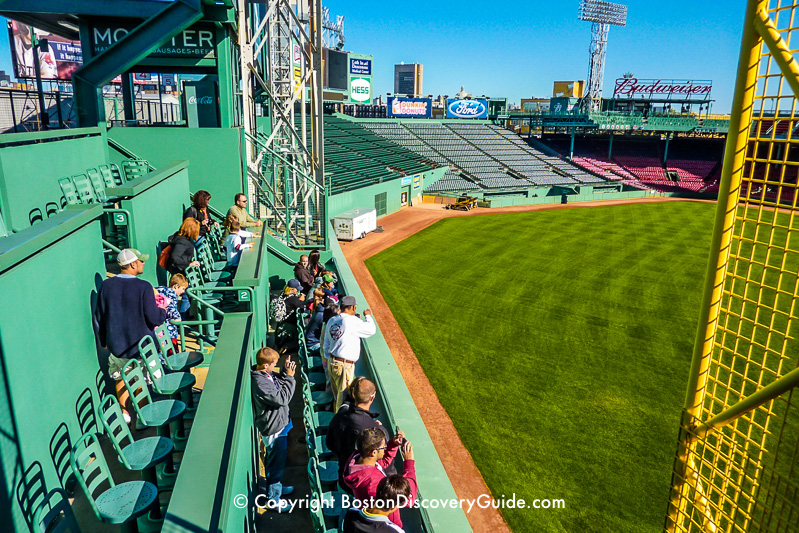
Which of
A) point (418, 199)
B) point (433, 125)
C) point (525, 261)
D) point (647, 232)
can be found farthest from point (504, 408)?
point (433, 125)

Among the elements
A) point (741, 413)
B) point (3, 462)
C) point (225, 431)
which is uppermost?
point (741, 413)

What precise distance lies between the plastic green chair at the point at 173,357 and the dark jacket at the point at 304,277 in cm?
366

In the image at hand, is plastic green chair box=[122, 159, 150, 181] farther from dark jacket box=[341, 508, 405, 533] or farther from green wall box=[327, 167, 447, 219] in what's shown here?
green wall box=[327, 167, 447, 219]

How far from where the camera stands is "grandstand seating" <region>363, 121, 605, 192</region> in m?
42.8

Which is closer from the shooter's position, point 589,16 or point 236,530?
point 236,530

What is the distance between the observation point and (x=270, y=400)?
492cm

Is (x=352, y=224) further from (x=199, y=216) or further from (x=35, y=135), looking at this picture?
(x=35, y=135)

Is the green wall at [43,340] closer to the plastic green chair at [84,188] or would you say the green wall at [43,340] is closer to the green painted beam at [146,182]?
the green painted beam at [146,182]

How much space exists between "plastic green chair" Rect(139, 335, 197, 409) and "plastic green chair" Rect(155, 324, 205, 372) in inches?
9.8

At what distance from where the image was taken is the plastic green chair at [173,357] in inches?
205

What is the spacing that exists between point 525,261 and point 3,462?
19393 millimetres

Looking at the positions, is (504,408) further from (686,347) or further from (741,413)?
(741,413)

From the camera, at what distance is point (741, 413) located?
2203mm

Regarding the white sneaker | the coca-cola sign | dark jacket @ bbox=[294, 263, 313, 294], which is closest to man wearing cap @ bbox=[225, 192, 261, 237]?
dark jacket @ bbox=[294, 263, 313, 294]
